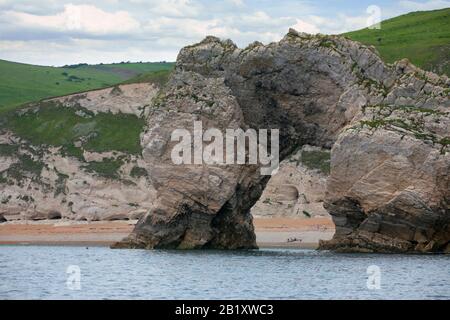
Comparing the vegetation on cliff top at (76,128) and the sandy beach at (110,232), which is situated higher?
the vegetation on cliff top at (76,128)

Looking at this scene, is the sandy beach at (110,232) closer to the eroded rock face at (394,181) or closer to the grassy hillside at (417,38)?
the eroded rock face at (394,181)

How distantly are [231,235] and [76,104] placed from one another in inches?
1956

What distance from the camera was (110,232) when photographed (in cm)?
8781

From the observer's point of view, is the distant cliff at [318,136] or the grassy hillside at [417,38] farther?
the grassy hillside at [417,38]

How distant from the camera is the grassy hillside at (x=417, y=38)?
11000 cm

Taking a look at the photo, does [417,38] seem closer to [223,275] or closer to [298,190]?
[298,190]

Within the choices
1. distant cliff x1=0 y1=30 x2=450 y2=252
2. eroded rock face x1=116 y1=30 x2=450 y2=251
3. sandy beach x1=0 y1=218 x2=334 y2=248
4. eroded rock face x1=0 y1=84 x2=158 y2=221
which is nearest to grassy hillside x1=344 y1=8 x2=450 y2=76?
sandy beach x1=0 y1=218 x2=334 y2=248

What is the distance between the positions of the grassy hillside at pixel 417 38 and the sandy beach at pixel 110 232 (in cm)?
2690

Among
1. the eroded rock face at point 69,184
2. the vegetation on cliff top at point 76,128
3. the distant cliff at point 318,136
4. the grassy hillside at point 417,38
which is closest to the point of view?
the distant cliff at point 318,136

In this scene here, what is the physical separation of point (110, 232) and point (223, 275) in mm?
35505

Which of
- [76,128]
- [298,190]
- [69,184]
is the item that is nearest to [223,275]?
[298,190]

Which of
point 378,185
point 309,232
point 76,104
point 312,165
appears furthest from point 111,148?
point 378,185

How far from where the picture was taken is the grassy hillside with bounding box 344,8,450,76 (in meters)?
110

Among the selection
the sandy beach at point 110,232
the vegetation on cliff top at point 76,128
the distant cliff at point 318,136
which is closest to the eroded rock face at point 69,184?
the vegetation on cliff top at point 76,128
